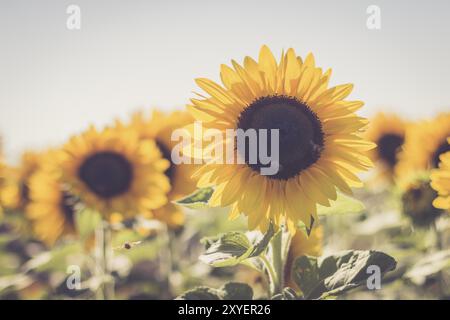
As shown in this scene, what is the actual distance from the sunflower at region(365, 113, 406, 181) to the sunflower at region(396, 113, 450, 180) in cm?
149

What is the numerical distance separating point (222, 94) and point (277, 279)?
0.81m

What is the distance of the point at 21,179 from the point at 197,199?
155 inches

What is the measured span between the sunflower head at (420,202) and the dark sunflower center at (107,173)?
189 cm

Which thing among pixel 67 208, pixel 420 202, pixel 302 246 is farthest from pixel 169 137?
pixel 420 202

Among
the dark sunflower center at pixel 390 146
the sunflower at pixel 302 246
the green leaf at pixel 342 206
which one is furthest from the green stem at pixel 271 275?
the dark sunflower center at pixel 390 146

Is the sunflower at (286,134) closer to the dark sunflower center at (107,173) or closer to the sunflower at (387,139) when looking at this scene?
the dark sunflower center at (107,173)

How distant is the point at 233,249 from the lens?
2.04m

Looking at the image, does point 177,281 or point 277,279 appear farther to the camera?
point 177,281

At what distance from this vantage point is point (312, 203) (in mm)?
2119

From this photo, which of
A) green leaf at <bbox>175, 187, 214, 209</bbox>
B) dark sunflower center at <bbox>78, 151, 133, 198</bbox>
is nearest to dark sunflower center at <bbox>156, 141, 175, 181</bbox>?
dark sunflower center at <bbox>78, 151, 133, 198</bbox>

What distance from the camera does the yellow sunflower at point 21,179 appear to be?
5.24m

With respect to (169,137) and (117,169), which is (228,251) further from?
(169,137)
